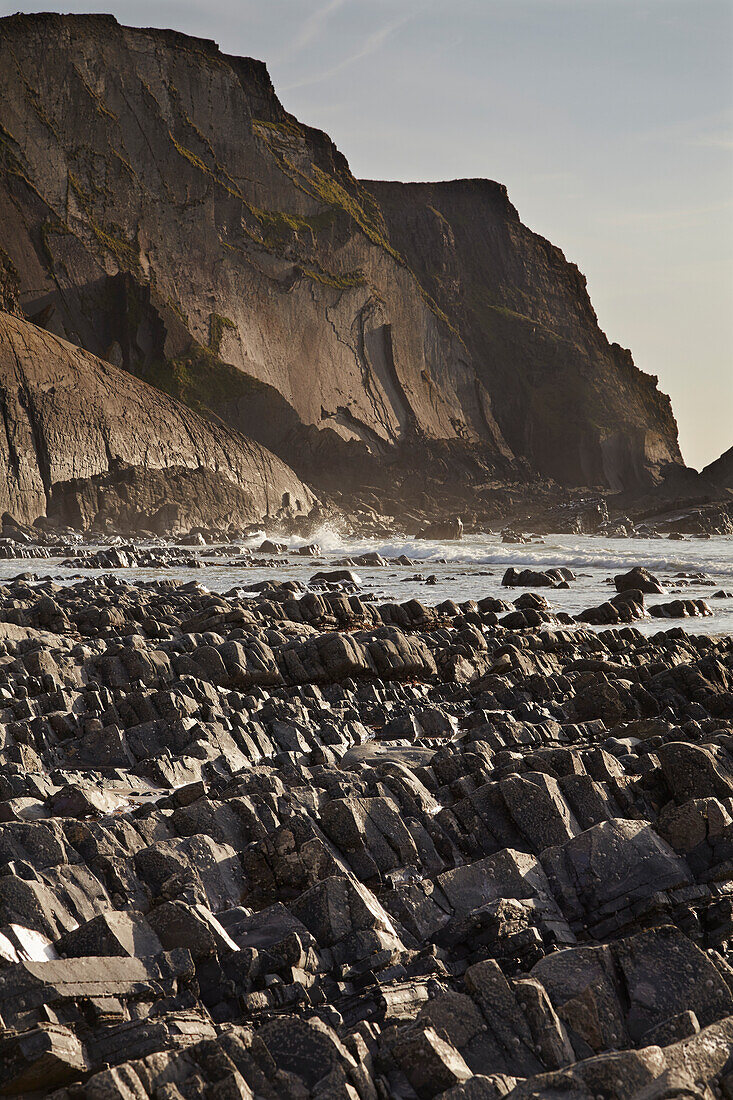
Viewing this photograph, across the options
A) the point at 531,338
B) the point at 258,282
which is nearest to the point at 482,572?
the point at 258,282

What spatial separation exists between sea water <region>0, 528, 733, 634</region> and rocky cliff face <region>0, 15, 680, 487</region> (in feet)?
99.2

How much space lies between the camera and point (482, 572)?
3266cm

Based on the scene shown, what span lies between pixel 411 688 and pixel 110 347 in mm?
65274

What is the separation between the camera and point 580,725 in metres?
9.39

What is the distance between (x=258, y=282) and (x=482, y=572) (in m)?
57.4

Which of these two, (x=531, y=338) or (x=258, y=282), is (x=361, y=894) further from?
(x=531, y=338)

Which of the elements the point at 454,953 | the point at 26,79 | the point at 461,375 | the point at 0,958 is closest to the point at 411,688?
the point at 454,953

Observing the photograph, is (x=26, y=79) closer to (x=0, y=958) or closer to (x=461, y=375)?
(x=461, y=375)

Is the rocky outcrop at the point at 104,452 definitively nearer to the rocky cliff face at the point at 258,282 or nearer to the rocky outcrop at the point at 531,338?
the rocky cliff face at the point at 258,282

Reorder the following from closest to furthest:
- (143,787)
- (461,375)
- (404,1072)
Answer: (404,1072), (143,787), (461,375)

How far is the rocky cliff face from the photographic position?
236ft

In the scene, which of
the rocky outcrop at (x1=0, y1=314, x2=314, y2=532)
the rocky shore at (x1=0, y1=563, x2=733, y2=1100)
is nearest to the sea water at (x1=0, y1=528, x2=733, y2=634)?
the rocky outcrop at (x1=0, y1=314, x2=314, y2=532)

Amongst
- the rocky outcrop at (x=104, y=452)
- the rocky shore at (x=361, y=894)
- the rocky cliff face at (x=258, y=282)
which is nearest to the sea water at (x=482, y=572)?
the rocky outcrop at (x=104, y=452)

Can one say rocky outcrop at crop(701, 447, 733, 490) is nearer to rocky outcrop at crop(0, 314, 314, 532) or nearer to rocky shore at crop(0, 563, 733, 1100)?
rocky outcrop at crop(0, 314, 314, 532)
